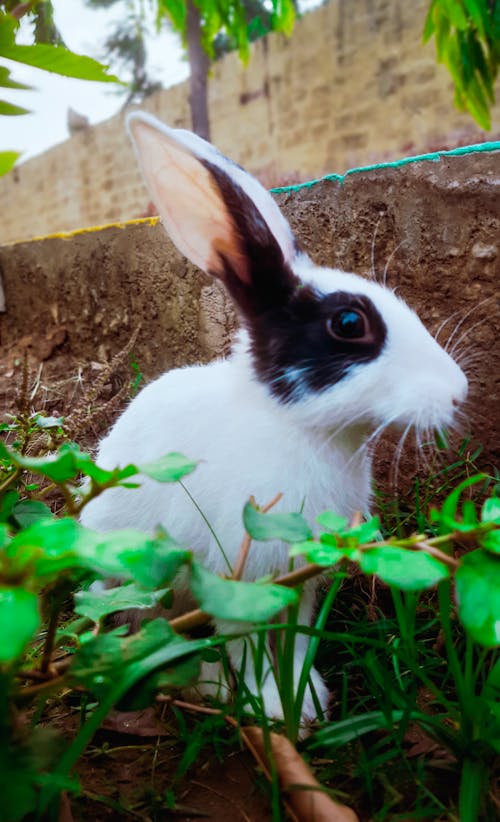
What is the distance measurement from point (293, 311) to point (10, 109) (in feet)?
2.01

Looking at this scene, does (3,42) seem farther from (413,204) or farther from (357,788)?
(413,204)

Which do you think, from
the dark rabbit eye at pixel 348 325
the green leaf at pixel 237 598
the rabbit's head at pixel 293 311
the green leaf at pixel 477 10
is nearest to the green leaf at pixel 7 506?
the green leaf at pixel 237 598

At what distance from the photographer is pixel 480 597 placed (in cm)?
70

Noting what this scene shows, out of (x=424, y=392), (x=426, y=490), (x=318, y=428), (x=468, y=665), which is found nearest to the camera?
(x=468, y=665)

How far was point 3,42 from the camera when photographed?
83 centimetres

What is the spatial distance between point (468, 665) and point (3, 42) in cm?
101

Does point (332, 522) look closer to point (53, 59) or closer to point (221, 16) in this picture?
point (53, 59)

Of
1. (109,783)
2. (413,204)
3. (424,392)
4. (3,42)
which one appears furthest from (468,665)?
(413,204)

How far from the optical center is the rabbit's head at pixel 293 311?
3.95 feet

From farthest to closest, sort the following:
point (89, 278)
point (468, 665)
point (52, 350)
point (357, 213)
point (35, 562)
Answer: point (52, 350)
point (89, 278)
point (357, 213)
point (468, 665)
point (35, 562)

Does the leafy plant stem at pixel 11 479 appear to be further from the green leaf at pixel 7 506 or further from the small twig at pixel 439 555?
the small twig at pixel 439 555

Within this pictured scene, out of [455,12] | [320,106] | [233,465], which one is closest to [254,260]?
[233,465]

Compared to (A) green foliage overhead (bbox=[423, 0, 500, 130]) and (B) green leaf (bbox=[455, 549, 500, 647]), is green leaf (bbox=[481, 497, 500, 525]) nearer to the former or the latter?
(B) green leaf (bbox=[455, 549, 500, 647])

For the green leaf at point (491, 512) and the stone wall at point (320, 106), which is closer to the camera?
the green leaf at point (491, 512)
